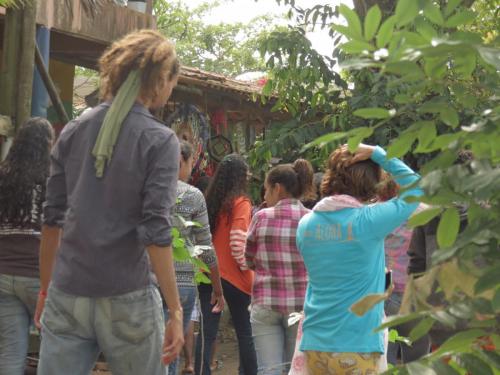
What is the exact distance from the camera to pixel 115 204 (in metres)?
3.53

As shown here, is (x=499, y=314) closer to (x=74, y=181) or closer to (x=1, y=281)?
(x=74, y=181)

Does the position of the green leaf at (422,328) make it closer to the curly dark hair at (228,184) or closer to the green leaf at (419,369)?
the green leaf at (419,369)

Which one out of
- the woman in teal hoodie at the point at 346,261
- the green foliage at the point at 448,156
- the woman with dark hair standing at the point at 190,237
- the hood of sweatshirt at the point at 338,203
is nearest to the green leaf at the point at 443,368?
the green foliage at the point at 448,156

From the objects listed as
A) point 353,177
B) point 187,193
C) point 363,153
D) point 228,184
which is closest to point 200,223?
point 187,193

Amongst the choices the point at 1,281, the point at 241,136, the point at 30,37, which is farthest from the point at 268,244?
the point at 241,136

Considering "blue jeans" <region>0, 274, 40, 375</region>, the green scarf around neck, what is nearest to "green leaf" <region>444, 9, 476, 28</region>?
the green scarf around neck

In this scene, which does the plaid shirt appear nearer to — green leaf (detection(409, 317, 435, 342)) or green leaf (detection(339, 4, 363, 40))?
green leaf (detection(409, 317, 435, 342))

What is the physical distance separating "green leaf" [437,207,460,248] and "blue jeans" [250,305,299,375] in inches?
180

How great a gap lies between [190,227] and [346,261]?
2311mm

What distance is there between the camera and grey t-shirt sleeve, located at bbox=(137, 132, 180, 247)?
3.46 m

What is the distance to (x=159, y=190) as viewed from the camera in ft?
11.5

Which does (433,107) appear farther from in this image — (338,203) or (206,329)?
(206,329)

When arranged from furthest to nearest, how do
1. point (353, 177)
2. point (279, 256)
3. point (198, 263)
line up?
point (279, 256)
point (198, 263)
point (353, 177)

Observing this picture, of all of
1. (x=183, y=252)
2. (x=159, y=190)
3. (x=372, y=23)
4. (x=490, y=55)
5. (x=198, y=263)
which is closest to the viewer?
(x=490, y=55)
